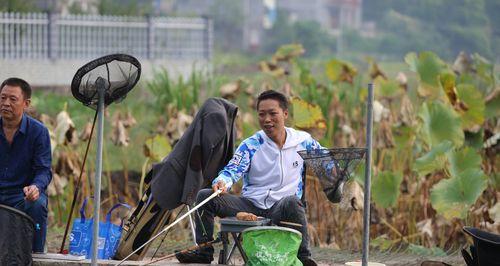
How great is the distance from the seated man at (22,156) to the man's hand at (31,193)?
0.09 meters

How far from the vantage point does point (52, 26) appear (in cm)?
2400

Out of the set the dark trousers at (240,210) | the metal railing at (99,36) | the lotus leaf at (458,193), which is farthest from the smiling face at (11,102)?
the metal railing at (99,36)

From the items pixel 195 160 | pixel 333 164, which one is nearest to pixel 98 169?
pixel 195 160

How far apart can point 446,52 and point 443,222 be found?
29027 mm

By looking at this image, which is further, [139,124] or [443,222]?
[139,124]

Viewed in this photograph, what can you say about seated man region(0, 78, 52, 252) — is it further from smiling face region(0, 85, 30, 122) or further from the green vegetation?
the green vegetation

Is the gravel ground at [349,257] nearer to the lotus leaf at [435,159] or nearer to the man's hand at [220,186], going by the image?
the man's hand at [220,186]

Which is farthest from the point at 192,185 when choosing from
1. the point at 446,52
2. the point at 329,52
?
the point at 329,52

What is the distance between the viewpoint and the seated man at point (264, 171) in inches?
275

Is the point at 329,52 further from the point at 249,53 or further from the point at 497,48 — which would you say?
the point at 497,48

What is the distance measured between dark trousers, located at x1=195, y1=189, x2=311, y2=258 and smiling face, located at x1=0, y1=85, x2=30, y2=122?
1.24m

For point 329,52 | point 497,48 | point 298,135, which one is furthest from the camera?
point 329,52

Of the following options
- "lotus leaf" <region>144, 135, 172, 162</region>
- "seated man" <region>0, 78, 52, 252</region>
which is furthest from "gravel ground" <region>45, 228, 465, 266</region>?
"lotus leaf" <region>144, 135, 172, 162</region>

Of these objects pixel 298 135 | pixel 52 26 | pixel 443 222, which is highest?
pixel 52 26
